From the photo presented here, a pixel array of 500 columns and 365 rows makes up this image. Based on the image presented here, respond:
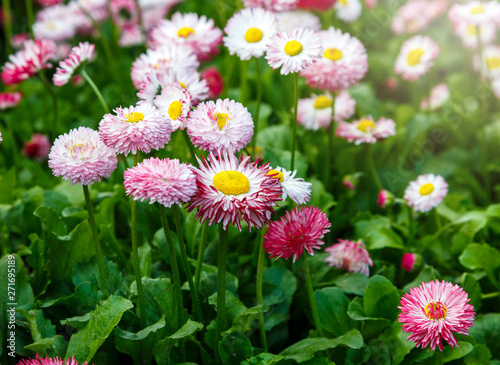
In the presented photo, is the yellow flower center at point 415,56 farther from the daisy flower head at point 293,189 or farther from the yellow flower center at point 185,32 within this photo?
the daisy flower head at point 293,189

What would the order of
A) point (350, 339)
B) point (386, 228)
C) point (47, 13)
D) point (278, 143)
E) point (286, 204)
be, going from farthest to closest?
point (47, 13) → point (278, 143) → point (386, 228) → point (286, 204) → point (350, 339)

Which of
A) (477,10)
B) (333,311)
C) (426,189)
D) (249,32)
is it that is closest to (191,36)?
(249,32)

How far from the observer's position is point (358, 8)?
9.55 feet

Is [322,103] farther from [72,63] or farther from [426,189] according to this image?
[72,63]

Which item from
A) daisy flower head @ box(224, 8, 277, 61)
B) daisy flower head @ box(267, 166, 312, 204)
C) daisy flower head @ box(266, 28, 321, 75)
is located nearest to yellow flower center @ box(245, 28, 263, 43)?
daisy flower head @ box(224, 8, 277, 61)

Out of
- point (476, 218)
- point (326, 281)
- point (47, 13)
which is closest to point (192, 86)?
point (326, 281)

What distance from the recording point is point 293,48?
4.90ft

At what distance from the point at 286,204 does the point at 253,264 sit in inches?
8.8

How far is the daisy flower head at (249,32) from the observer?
1729 mm

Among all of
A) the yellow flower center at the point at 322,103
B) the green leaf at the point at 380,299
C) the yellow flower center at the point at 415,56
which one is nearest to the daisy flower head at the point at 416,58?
the yellow flower center at the point at 415,56

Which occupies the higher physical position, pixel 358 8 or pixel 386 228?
pixel 358 8

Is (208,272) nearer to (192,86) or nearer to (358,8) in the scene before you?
(192,86)

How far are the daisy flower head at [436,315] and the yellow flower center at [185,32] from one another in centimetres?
124

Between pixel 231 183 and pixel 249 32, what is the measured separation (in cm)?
74
